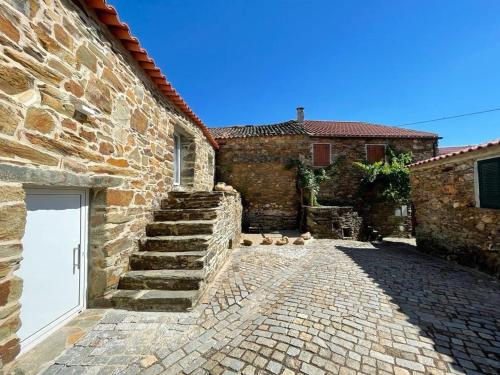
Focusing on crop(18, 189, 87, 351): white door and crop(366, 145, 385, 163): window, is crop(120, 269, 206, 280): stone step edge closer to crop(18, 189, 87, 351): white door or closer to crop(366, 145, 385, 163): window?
crop(18, 189, 87, 351): white door

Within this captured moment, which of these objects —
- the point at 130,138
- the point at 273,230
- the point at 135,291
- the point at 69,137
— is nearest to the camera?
the point at 69,137

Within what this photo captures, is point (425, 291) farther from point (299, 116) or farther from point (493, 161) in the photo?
point (299, 116)

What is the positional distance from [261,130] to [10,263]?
12.6 metres

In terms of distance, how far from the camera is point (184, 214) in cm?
464

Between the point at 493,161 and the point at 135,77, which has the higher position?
the point at 135,77

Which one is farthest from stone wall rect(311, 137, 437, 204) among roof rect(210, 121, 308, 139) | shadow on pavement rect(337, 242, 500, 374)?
shadow on pavement rect(337, 242, 500, 374)

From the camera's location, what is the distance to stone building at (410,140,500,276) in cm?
502

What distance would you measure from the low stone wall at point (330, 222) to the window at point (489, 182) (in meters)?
4.97

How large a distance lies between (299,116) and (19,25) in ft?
47.4

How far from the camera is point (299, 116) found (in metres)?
15.0

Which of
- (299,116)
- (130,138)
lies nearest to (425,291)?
(130,138)

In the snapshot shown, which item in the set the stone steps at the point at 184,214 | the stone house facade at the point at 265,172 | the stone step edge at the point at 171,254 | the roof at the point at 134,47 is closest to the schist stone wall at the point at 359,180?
the stone house facade at the point at 265,172

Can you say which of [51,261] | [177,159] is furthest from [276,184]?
[51,261]

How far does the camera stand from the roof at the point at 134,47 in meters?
2.96
